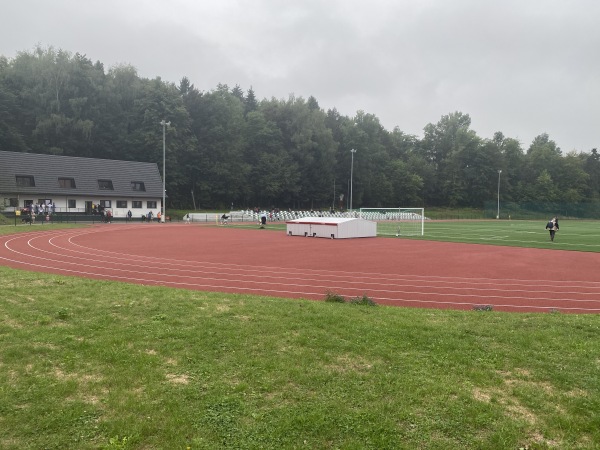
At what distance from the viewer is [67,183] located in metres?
51.0

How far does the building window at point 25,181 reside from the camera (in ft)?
156

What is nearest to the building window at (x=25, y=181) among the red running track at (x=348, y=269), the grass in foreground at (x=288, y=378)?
the red running track at (x=348, y=269)

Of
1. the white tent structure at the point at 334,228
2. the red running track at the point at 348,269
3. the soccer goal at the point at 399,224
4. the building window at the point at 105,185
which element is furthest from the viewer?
the building window at the point at 105,185

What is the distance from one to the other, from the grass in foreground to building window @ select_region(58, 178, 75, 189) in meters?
47.1

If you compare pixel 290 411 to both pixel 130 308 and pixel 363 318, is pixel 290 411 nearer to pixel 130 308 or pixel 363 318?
pixel 363 318

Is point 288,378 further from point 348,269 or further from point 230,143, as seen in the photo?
point 230,143

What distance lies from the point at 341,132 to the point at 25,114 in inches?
1993

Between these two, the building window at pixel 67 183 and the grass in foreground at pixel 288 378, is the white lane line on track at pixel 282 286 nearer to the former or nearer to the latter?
the grass in foreground at pixel 288 378

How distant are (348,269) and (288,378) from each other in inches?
434

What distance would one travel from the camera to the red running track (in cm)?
1204

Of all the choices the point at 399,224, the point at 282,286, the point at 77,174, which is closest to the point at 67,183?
the point at 77,174

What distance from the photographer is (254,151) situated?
234 ft

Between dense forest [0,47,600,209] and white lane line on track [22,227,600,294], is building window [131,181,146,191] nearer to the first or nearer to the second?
dense forest [0,47,600,209]

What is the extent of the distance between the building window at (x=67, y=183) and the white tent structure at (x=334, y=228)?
30.7 meters
